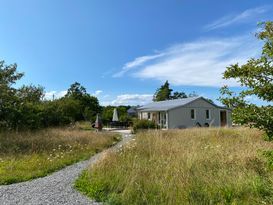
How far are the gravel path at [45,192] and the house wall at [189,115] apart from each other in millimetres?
25340

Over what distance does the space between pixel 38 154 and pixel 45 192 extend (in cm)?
422

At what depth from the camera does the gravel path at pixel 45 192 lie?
5.19m

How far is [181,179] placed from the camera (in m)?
5.54

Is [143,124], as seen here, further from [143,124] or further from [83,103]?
[83,103]

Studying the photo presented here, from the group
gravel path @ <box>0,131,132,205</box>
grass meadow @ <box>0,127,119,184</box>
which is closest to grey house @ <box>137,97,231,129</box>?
grass meadow @ <box>0,127,119,184</box>

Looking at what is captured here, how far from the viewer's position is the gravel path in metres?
5.19

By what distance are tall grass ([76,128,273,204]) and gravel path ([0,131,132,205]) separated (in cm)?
28

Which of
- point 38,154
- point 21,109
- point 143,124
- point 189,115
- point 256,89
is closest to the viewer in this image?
point 256,89

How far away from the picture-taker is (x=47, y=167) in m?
8.09

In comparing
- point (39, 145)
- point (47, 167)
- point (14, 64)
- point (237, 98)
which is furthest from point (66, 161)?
point (14, 64)

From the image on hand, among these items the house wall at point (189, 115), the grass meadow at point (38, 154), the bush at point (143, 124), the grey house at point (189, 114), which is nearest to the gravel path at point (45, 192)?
the grass meadow at point (38, 154)

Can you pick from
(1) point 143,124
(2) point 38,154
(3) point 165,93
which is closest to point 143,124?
(1) point 143,124

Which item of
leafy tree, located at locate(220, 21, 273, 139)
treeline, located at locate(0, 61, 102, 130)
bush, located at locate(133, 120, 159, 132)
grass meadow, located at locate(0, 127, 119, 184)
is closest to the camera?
leafy tree, located at locate(220, 21, 273, 139)

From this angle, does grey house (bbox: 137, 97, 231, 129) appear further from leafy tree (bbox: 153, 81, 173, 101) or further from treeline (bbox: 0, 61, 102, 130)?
leafy tree (bbox: 153, 81, 173, 101)
